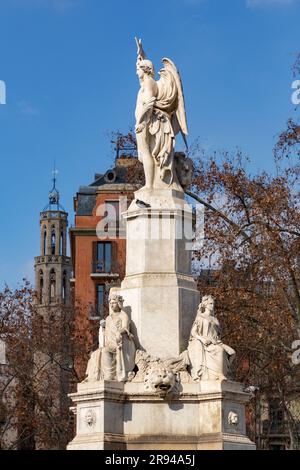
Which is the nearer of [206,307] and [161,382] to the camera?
[161,382]

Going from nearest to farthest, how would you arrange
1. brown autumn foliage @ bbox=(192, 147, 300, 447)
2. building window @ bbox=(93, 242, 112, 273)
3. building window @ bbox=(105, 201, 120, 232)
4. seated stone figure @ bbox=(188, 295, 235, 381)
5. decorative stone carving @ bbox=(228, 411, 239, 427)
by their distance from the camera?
1. decorative stone carving @ bbox=(228, 411, 239, 427)
2. seated stone figure @ bbox=(188, 295, 235, 381)
3. brown autumn foliage @ bbox=(192, 147, 300, 447)
4. building window @ bbox=(105, 201, 120, 232)
5. building window @ bbox=(93, 242, 112, 273)

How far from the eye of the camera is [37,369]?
43.2 metres

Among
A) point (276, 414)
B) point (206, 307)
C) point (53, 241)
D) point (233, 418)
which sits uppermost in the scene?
point (53, 241)

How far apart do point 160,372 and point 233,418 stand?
1.43 m

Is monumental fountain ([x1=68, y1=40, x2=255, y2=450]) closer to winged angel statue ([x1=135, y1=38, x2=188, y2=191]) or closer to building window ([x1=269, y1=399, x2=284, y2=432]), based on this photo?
winged angel statue ([x1=135, y1=38, x2=188, y2=191])

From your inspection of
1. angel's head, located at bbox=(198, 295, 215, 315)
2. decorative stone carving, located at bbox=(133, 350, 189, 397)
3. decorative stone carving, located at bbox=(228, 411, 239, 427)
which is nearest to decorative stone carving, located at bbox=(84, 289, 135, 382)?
decorative stone carving, located at bbox=(133, 350, 189, 397)

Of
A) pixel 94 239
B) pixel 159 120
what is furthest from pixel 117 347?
pixel 94 239

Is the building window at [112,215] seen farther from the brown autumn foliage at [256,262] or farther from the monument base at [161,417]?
the monument base at [161,417]

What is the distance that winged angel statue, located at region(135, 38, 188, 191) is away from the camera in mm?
19781

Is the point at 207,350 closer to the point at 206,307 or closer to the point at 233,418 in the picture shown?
the point at 206,307

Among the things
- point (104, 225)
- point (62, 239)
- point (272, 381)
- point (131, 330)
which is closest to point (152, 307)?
point (131, 330)

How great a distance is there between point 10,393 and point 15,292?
438cm

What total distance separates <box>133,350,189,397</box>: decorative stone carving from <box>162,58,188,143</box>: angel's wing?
4.39 meters

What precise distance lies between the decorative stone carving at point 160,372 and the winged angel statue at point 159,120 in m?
3.34
